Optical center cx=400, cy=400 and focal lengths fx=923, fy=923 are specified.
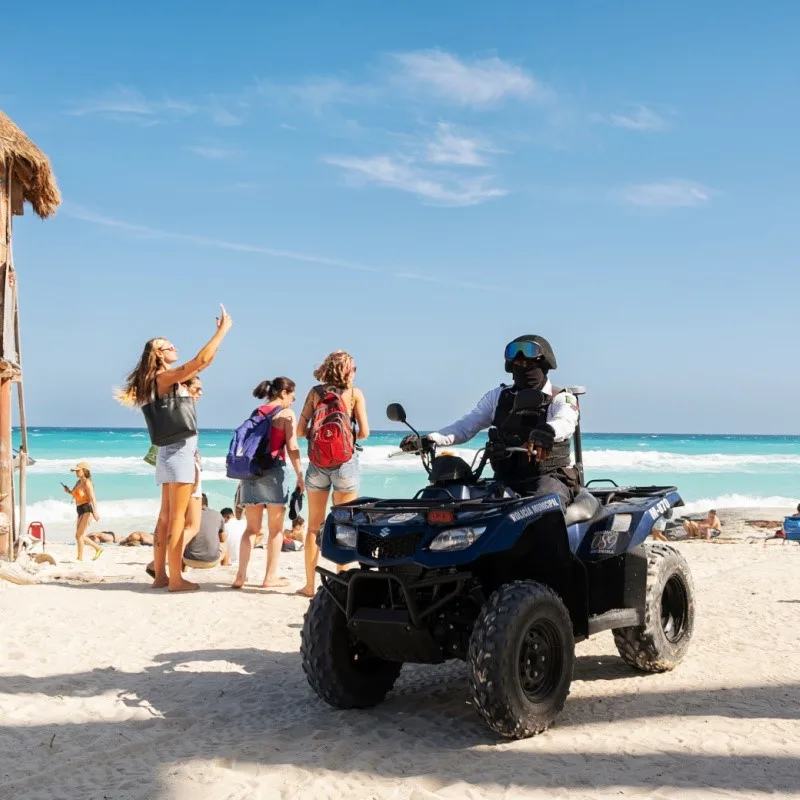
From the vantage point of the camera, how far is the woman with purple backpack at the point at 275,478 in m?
8.23

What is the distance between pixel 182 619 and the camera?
7.27 meters

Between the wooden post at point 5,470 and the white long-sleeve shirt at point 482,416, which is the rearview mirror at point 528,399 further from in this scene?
the wooden post at point 5,470

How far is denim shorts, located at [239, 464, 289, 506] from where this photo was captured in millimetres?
8250

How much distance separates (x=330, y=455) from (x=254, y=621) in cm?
145

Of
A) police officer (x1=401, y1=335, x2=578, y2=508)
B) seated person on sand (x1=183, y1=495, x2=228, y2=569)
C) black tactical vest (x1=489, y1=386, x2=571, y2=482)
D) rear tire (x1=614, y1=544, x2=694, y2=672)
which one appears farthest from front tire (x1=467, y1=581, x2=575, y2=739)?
seated person on sand (x1=183, y1=495, x2=228, y2=569)

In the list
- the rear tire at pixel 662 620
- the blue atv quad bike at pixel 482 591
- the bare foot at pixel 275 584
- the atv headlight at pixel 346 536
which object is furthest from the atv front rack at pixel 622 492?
the bare foot at pixel 275 584

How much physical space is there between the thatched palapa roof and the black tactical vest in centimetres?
736

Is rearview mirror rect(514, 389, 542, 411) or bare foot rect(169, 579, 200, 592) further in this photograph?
bare foot rect(169, 579, 200, 592)

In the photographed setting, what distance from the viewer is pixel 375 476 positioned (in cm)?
4219

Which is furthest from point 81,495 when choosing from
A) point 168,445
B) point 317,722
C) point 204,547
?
point 317,722

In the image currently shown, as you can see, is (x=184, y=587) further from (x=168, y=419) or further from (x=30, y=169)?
(x=30, y=169)

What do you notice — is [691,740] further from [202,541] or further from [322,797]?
[202,541]

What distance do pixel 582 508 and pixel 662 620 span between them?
138 centimetres

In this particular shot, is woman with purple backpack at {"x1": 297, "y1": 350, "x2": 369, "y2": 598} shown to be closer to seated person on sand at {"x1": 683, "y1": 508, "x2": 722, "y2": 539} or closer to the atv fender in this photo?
the atv fender
